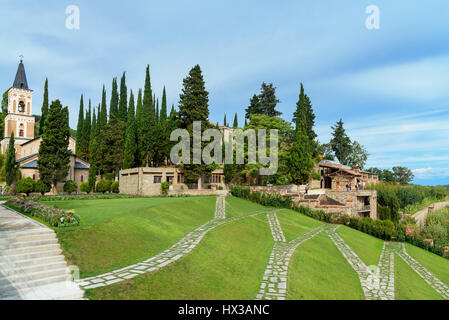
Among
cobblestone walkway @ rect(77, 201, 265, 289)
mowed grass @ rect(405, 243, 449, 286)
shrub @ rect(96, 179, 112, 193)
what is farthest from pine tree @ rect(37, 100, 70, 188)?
mowed grass @ rect(405, 243, 449, 286)

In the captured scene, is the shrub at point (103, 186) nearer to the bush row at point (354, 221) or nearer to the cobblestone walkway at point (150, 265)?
the bush row at point (354, 221)

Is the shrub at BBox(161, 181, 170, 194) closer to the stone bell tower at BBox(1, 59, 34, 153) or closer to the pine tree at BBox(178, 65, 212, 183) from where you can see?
the pine tree at BBox(178, 65, 212, 183)

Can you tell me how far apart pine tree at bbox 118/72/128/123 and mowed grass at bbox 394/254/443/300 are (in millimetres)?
51293

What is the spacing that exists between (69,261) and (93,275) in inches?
55.9

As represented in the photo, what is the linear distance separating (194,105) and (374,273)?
93.1 feet

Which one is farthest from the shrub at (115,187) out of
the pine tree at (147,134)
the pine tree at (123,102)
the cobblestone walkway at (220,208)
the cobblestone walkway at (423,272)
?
the cobblestone walkway at (423,272)

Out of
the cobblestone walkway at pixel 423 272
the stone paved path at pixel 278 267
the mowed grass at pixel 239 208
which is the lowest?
the cobblestone walkway at pixel 423 272

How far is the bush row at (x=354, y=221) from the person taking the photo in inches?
882

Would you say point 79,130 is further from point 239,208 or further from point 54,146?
point 239,208

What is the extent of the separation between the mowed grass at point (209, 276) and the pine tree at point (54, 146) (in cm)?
2794

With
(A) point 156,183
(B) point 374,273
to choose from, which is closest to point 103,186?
(A) point 156,183

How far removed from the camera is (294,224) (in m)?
20.9

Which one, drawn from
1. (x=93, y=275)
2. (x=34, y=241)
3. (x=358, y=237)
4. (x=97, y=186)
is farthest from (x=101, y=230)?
(x=97, y=186)

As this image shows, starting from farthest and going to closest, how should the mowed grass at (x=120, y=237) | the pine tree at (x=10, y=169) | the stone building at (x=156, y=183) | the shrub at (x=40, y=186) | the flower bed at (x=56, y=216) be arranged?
the pine tree at (x=10, y=169)
the stone building at (x=156, y=183)
the shrub at (x=40, y=186)
the flower bed at (x=56, y=216)
the mowed grass at (x=120, y=237)
